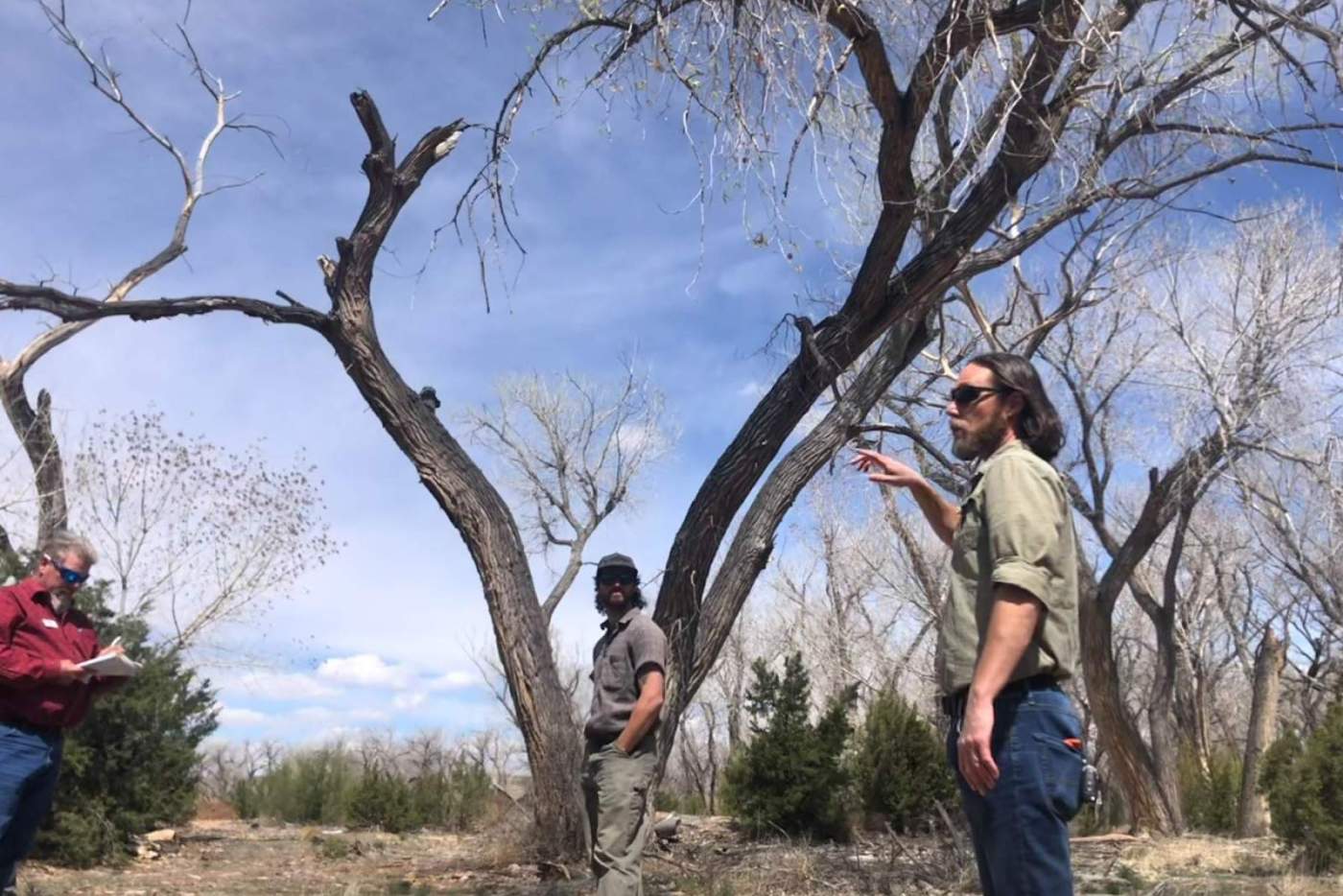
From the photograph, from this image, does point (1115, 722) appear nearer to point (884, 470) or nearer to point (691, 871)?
point (691, 871)

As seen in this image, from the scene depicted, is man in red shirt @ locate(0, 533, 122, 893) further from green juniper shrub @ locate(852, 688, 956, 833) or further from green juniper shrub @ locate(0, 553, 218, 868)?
green juniper shrub @ locate(852, 688, 956, 833)

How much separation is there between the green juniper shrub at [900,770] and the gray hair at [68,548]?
33.4 feet

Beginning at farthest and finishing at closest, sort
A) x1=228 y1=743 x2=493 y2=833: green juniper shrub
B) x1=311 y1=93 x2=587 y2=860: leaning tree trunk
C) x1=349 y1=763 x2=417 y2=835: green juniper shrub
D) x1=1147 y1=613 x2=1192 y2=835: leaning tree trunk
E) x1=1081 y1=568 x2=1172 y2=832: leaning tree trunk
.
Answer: x1=228 y1=743 x2=493 y2=833: green juniper shrub
x1=349 y1=763 x2=417 y2=835: green juniper shrub
x1=1147 y1=613 x2=1192 y2=835: leaning tree trunk
x1=1081 y1=568 x2=1172 y2=832: leaning tree trunk
x1=311 y1=93 x2=587 y2=860: leaning tree trunk

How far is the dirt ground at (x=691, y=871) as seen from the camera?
7.04 m

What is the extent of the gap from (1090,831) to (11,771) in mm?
15489

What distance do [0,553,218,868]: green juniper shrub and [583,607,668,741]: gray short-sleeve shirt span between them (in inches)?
244

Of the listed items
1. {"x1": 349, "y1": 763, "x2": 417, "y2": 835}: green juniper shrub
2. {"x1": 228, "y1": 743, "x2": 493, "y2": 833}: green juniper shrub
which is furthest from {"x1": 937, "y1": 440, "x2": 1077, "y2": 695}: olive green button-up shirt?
{"x1": 349, "y1": 763, "x2": 417, "y2": 835}: green juniper shrub

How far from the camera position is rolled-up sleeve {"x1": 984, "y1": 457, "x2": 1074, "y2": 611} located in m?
2.37

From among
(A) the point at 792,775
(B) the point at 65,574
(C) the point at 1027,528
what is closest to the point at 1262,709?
(A) the point at 792,775

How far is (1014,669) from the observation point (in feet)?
7.73

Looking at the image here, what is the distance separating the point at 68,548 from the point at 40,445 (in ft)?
32.3

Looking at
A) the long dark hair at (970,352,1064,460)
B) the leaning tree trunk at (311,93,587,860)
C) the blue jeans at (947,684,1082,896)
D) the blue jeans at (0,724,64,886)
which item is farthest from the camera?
the leaning tree trunk at (311,93,587,860)

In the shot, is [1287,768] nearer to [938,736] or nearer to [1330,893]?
[1330,893]

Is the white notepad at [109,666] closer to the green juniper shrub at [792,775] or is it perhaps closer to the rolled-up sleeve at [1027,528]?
the rolled-up sleeve at [1027,528]
